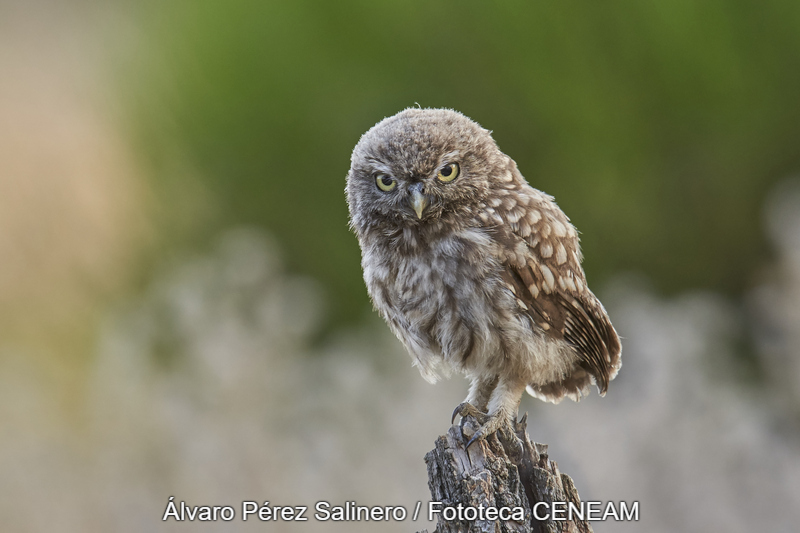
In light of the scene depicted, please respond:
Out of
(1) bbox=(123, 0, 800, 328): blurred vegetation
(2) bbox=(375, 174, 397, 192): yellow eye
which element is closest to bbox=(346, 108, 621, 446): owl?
(2) bbox=(375, 174, 397, 192): yellow eye

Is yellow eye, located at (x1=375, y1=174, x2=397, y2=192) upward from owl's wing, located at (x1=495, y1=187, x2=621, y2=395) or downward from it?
upward

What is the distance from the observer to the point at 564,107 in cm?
523

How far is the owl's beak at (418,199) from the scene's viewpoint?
2312 millimetres

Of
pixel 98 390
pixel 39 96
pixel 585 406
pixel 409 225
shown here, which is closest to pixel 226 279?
pixel 98 390

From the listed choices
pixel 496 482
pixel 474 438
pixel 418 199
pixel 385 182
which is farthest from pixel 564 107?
pixel 496 482

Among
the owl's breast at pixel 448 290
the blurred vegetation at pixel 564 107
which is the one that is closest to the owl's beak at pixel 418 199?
the owl's breast at pixel 448 290

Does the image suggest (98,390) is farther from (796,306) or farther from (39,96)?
(796,306)

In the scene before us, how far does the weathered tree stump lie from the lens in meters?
2.00

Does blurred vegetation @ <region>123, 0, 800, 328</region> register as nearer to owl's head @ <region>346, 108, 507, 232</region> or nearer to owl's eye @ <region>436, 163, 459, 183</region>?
owl's head @ <region>346, 108, 507, 232</region>

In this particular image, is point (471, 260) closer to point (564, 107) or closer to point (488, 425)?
point (488, 425)

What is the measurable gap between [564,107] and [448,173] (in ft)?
10.4

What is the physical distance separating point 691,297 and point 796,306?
0.75 metres

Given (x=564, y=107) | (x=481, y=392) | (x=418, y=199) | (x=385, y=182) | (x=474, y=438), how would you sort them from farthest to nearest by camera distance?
(x=564, y=107), (x=481, y=392), (x=385, y=182), (x=418, y=199), (x=474, y=438)

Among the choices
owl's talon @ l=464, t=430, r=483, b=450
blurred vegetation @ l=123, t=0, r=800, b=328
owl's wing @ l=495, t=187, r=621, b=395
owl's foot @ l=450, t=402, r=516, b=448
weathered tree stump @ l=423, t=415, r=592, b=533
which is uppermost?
blurred vegetation @ l=123, t=0, r=800, b=328
